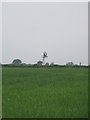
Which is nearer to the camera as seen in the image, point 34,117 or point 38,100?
point 34,117

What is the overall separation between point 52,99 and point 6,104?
183 centimetres

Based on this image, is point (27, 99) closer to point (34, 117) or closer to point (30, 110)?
point (30, 110)

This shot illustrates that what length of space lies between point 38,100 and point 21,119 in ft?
9.70

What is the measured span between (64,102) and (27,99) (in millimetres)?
1437

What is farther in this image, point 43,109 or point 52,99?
point 52,99

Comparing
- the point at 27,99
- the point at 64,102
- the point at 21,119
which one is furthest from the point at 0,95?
the point at 21,119

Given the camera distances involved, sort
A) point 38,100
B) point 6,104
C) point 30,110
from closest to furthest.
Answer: point 30,110, point 6,104, point 38,100

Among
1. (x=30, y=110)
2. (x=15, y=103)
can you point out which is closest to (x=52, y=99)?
(x=15, y=103)

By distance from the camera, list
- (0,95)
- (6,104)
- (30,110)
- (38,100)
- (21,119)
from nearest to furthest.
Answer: (21,119) < (30,110) < (6,104) < (38,100) < (0,95)

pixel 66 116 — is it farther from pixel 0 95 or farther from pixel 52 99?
pixel 0 95

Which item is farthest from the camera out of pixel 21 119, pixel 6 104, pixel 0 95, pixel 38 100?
pixel 0 95

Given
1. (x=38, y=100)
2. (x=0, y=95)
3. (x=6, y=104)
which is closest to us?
(x=6, y=104)

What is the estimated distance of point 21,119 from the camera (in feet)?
27.9

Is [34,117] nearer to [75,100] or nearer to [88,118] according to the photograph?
[88,118]
